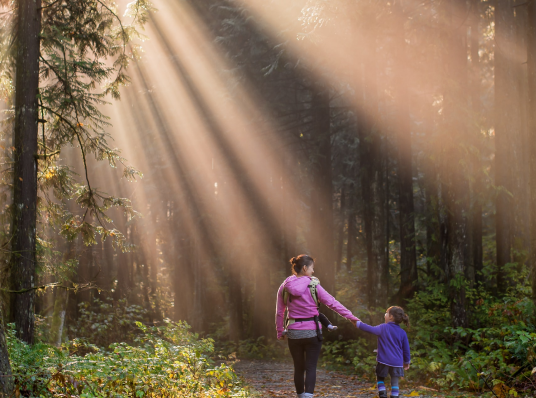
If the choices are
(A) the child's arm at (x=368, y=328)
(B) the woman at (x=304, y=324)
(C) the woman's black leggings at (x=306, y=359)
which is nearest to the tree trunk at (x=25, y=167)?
(B) the woman at (x=304, y=324)

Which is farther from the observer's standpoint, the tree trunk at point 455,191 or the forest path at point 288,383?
the tree trunk at point 455,191

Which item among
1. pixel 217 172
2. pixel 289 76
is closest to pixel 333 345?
pixel 217 172

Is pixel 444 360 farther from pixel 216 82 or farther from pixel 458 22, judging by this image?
pixel 216 82

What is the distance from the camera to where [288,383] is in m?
11.5

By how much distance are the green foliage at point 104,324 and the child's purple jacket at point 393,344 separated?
14.6 m

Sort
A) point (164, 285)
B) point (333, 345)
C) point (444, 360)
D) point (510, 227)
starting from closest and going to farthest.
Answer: point (444, 360) → point (510, 227) → point (333, 345) → point (164, 285)

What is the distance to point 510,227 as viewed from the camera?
14.2 meters

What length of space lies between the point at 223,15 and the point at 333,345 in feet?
44.0

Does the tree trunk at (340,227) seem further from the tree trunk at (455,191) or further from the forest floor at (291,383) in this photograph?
the tree trunk at (455,191)

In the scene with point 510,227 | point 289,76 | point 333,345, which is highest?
point 289,76

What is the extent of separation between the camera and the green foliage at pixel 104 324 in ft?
64.1

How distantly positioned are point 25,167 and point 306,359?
671 cm

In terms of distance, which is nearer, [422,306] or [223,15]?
[422,306]

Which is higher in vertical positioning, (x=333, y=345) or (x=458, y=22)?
(x=458, y=22)
